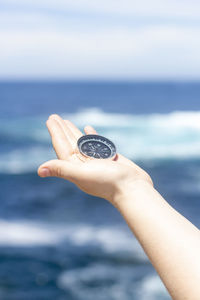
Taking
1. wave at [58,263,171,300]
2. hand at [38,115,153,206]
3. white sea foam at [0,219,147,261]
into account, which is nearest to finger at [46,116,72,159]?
hand at [38,115,153,206]

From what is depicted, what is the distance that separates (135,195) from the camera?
4.21 meters

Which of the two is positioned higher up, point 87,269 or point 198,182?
point 198,182

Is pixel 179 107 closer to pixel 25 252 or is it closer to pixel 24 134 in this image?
pixel 24 134

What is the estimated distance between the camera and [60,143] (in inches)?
216

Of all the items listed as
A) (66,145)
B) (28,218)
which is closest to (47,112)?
(28,218)

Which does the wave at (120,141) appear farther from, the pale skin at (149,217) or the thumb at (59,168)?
the pale skin at (149,217)

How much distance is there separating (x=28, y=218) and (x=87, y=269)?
7474 mm

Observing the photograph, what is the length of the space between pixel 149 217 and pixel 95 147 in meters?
2.21

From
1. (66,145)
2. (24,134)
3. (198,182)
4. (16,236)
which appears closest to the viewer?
(66,145)

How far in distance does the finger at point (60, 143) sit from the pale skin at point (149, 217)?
0.01m

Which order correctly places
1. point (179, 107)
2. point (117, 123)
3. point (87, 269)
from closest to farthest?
point (87, 269), point (117, 123), point (179, 107)

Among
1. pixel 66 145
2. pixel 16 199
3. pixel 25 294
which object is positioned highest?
pixel 16 199

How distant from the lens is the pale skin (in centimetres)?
345

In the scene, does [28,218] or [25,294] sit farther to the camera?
[28,218]
